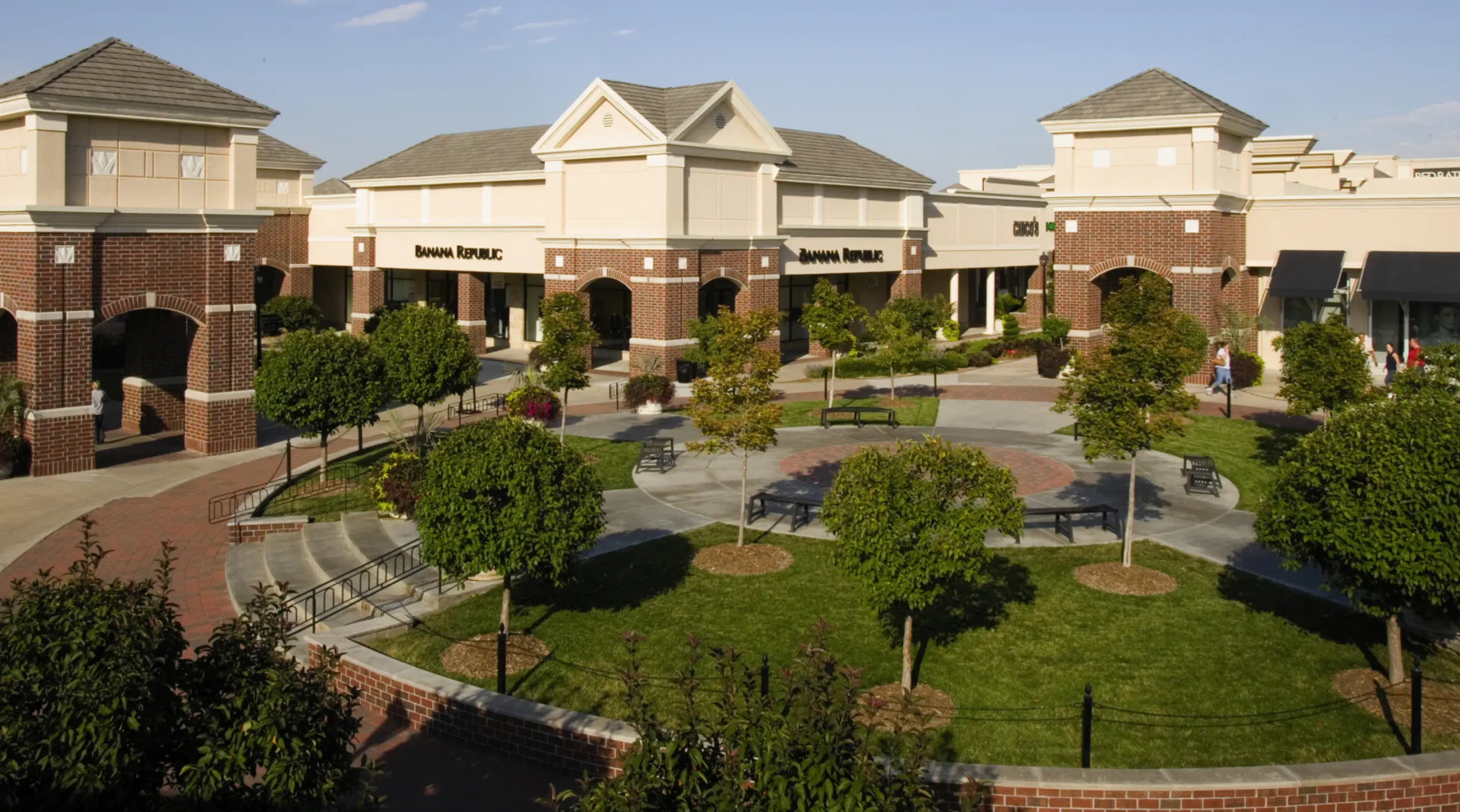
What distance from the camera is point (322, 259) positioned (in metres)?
58.8

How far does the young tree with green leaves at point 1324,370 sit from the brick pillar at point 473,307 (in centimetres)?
3369

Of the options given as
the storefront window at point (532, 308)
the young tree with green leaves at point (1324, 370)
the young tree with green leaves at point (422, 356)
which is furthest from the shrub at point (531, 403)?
the storefront window at point (532, 308)

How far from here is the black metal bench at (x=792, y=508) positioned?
21828mm

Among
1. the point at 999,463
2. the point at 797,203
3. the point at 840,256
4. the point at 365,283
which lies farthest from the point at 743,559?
the point at 365,283

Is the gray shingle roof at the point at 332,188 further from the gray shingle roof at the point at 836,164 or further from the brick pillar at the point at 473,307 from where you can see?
the gray shingle roof at the point at 836,164

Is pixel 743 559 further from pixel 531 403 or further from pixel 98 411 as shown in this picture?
pixel 98 411

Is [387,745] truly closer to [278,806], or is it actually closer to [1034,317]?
[278,806]

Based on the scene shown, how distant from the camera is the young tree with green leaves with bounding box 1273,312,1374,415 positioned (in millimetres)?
24188

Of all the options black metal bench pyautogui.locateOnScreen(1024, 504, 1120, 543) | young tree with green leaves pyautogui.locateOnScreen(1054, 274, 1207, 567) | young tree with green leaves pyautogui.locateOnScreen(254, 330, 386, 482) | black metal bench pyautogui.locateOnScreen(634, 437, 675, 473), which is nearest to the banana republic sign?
black metal bench pyautogui.locateOnScreen(634, 437, 675, 473)

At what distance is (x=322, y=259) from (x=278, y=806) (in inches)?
2115

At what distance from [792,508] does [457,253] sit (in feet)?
99.4

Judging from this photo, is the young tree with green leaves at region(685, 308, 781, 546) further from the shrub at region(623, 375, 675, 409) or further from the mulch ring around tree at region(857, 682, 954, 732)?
the shrub at region(623, 375, 675, 409)

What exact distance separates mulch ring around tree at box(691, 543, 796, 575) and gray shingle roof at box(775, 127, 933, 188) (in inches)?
1030

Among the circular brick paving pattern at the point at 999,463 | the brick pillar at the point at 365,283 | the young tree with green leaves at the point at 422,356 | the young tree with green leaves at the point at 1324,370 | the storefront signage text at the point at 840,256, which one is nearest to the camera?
the young tree with green leaves at the point at 1324,370
